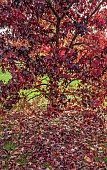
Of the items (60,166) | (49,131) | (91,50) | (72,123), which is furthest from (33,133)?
(91,50)

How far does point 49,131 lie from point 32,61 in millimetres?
3889

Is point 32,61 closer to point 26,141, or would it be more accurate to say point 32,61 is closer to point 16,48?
point 16,48

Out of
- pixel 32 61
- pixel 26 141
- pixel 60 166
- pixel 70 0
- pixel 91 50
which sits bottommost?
pixel 60 166

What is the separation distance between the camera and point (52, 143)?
23.3 ft

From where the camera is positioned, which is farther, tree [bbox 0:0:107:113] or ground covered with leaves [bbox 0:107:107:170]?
ground covered with leaves [bbox 0:107:107:170]

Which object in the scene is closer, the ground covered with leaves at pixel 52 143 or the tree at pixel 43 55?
the tree at pixel 43 55

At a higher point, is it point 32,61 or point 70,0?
point 70,0

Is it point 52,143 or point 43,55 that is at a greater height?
point 43,55

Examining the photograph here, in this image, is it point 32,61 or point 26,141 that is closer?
point 32,61

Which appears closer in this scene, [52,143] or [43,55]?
[43,55]

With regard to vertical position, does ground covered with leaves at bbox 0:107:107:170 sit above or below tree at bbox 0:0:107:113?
below

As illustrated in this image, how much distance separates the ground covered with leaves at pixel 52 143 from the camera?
240 inches

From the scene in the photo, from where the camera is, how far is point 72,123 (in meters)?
8.95

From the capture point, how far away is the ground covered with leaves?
20.0ft
